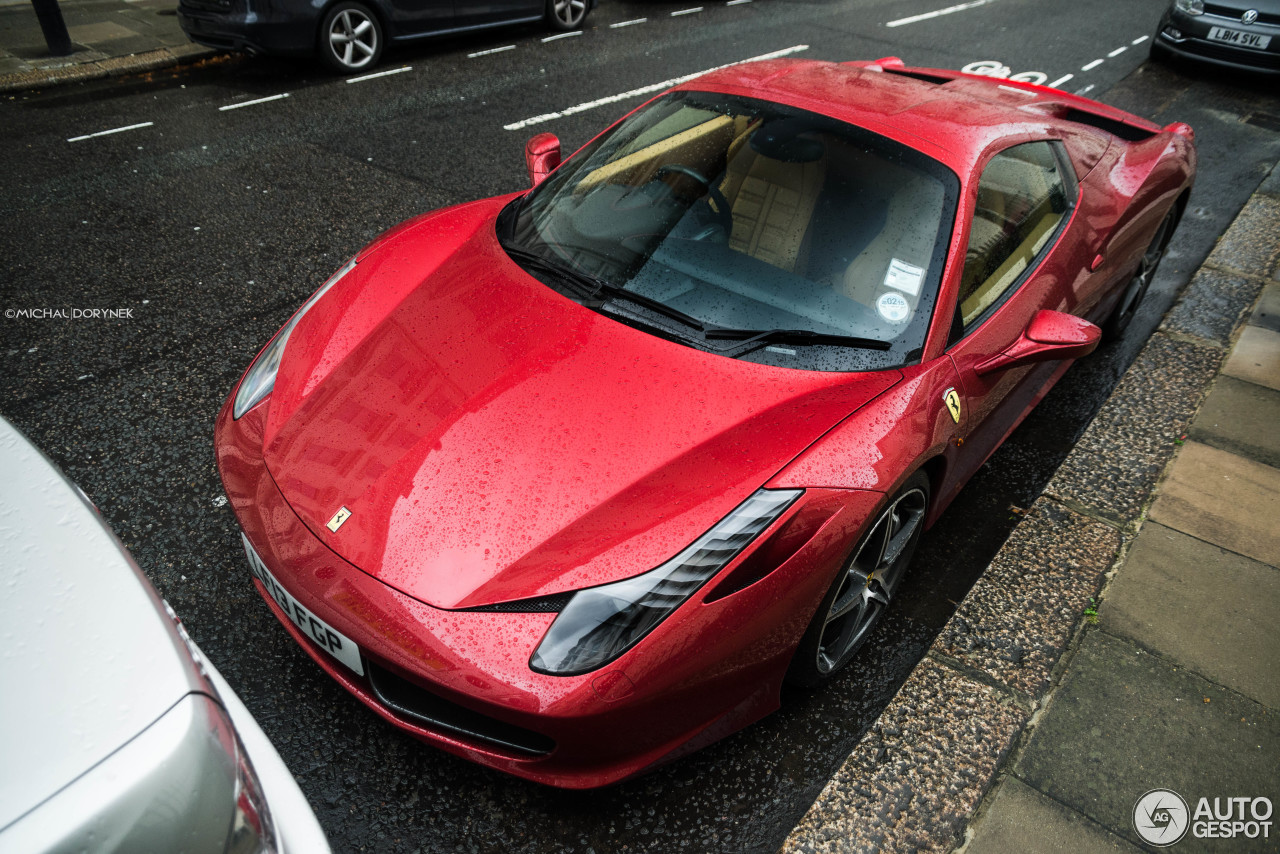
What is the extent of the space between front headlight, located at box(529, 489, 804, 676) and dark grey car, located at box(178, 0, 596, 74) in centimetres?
730

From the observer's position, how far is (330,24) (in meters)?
7.59

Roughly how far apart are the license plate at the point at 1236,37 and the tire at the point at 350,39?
8.24m

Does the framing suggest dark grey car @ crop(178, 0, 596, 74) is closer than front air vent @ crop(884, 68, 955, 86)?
No

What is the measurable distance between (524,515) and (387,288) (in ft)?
3.60

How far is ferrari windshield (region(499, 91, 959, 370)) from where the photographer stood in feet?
7.95

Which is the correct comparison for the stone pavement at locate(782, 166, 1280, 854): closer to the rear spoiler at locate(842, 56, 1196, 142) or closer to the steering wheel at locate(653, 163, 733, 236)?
the rear spoiler at locate(842, 56, 1196, 142)

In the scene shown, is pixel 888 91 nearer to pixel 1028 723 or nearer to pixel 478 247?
pixel 478 247

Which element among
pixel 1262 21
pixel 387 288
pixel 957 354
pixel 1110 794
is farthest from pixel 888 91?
pixel 1262 21

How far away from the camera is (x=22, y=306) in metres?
4.09

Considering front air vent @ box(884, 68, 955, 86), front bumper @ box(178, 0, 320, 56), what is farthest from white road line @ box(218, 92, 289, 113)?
front air vent @ box(884, 68, 955, 86)

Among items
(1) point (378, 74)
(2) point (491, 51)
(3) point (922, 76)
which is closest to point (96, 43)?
(1) point (378, 74)

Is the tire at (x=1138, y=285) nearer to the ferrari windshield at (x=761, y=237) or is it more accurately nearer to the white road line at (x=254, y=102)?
the ferrari windshield at (x=761, y=237)

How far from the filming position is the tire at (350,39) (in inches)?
300

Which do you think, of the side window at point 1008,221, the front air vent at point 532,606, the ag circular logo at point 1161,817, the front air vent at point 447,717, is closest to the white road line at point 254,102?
the side window at point 1008,221
